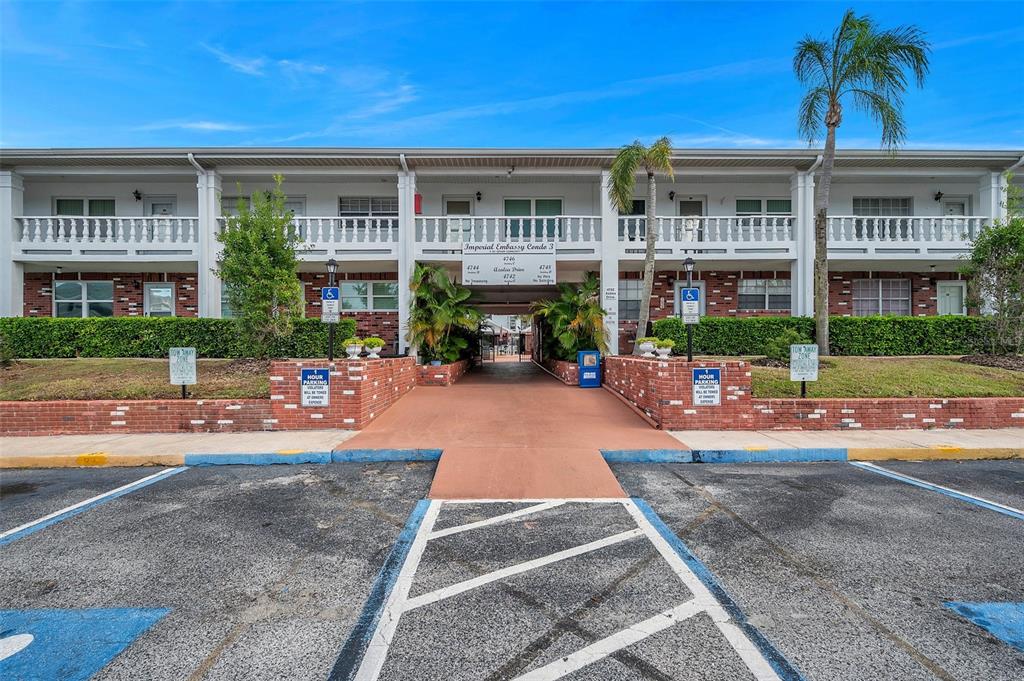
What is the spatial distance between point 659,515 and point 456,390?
8.47 m

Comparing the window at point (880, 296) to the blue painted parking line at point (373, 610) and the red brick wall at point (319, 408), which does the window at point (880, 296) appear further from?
the blue painted parking line at point (373, 610)

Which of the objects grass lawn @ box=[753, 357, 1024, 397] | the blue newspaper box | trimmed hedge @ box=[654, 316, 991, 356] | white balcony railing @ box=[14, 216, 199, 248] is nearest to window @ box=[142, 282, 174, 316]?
white balcony railing @ box=[14, 216, 199, 248]

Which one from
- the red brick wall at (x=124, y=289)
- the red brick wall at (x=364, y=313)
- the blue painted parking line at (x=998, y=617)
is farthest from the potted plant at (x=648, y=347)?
the red brick wall at (x=124, y=289)

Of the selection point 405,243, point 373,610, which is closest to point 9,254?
point 405,243

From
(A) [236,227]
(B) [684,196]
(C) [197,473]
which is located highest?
(B) [684,196]

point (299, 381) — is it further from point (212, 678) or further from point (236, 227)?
point (212, 678)

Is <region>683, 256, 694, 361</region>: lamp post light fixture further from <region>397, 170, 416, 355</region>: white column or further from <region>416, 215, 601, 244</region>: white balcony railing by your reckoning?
<region>397, 170, 416, 355</region>: white column

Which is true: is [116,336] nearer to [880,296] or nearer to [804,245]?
[804,245]

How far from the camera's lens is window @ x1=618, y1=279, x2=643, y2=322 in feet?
57.3

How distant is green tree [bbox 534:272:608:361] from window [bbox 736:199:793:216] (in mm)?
6696

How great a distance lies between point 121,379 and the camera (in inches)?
394

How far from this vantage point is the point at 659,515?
4.64 metres

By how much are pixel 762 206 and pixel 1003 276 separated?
23.9ft

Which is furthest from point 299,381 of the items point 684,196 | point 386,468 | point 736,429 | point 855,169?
point 855,169
